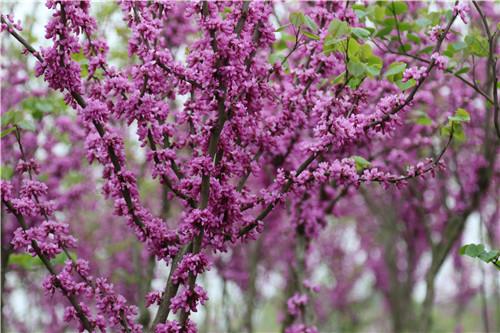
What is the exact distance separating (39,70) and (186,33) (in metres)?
3.83

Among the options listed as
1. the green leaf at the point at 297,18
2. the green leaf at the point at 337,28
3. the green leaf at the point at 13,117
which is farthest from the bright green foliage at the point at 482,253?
the green leaf at the point at 13,117

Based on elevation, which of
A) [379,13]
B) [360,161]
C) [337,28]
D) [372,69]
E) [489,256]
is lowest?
[489,256]

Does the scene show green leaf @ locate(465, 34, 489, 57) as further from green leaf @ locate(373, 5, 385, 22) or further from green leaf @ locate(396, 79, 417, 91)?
green leaf @ locate(396, 79, 417, 91)

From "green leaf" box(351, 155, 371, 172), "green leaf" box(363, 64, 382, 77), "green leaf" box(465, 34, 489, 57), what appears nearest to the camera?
"green leaf" box(363, 64, 382, 77)

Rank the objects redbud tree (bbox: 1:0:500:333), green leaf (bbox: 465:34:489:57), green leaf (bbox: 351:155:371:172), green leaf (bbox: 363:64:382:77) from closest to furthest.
Answer: redbud tree (bbox: 1:0:500:333) → green leaf (bbox: 363:64:382:77) → green leaf (bbox: 351:155:371:172) → green leaf (bbox: 465:34:489:57)

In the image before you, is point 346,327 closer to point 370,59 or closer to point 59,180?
point 59,180

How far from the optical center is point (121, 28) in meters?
7.84

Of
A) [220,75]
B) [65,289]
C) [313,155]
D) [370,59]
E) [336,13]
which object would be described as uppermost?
[336,13]

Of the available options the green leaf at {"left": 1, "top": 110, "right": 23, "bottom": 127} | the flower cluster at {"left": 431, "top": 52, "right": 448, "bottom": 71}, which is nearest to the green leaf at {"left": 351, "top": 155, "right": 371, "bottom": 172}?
the flower cluster at {"left": 431, "top": 52, "right": 448, "bottom": 71}

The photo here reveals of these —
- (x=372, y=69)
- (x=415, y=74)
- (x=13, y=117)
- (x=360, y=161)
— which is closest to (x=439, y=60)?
(x=415, y=74)

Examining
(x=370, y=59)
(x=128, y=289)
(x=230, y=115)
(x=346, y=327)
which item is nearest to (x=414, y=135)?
(x=370, y=59)

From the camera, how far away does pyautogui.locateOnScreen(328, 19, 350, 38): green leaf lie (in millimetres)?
3910

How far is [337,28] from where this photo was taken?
3949mm

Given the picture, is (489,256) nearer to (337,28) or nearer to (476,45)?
(337,28)
